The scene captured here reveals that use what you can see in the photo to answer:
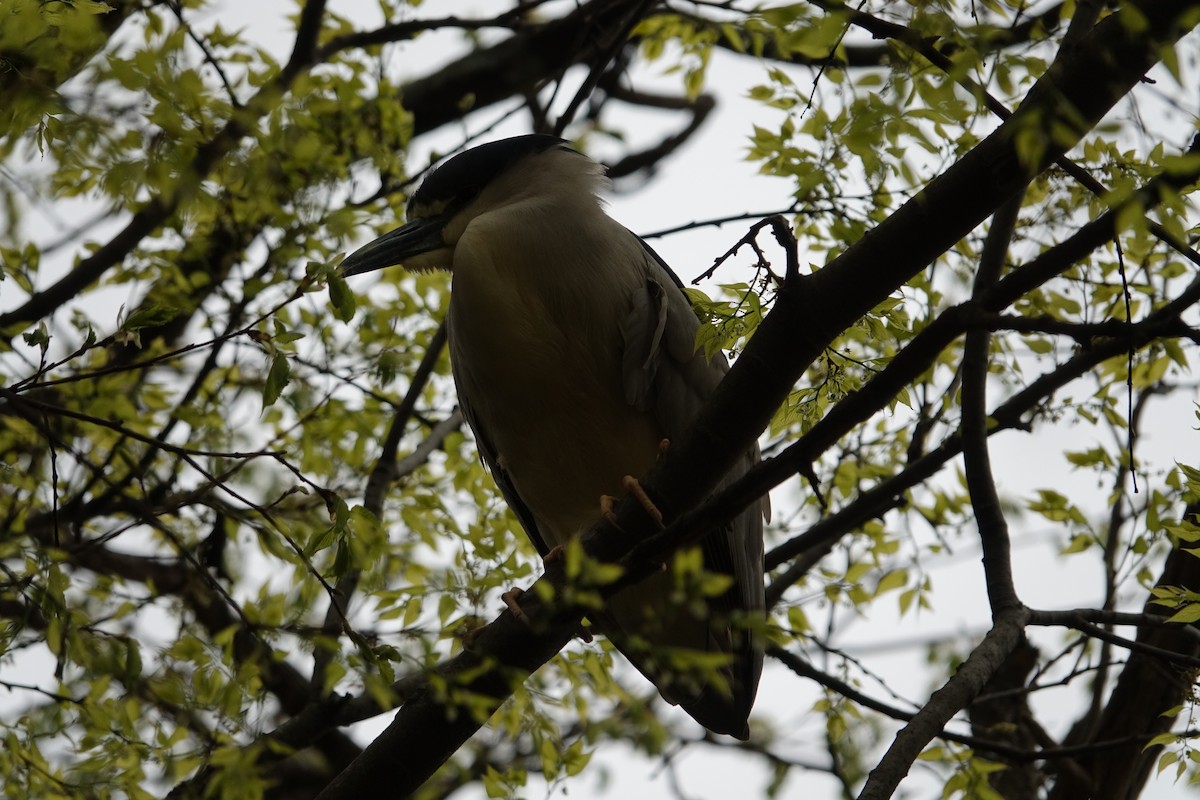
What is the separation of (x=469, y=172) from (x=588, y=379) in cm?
118

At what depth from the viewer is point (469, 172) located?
4293 mm

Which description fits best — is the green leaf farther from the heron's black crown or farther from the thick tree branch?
the heron's black crown

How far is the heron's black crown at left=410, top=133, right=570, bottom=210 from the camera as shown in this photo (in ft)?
14.0

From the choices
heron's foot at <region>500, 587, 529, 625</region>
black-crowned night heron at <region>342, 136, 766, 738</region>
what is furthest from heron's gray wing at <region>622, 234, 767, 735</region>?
heron's foot at <region>500, 587, 529, 625</region>

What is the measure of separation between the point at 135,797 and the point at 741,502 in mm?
1716

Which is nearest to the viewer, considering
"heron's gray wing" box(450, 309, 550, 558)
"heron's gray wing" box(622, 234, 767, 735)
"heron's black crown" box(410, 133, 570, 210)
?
"heron's gray wing" box(622, 234, 767, 735)

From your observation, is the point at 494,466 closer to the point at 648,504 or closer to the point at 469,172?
the point at 469,172

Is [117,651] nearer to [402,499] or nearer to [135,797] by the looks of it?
[135,797]

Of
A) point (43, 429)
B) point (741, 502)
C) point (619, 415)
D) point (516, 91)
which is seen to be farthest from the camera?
point (516, 91)

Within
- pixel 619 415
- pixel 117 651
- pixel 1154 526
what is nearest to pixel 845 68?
pixel 619 415

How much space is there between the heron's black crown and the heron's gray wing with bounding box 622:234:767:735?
2.96ft

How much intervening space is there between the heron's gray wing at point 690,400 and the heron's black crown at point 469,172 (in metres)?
0.90

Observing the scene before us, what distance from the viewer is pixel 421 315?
4.52 m

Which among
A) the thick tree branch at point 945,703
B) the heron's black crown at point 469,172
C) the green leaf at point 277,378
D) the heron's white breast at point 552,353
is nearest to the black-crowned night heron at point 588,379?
the heron's white breast at point 552,353
